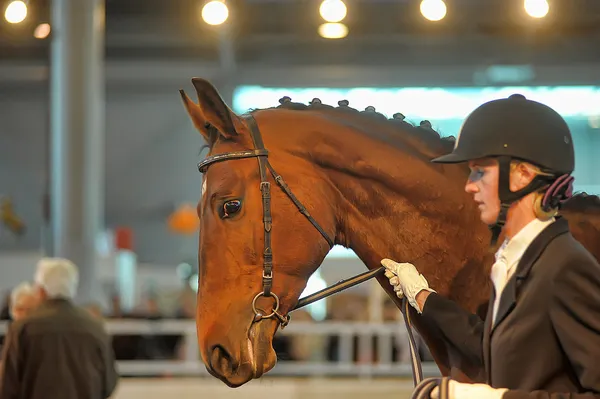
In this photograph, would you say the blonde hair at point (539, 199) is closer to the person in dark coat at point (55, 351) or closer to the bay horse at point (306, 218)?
the bay horse at point (306, 218)

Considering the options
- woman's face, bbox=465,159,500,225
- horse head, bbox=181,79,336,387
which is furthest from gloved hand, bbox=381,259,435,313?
woman's face, bbox=465,159,500,225

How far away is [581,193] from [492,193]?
0.84 meters

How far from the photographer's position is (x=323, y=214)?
2.78 m

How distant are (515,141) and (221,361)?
102 centimetres

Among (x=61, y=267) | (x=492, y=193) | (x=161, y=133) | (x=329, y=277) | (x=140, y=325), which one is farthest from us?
(x=161, y=133)

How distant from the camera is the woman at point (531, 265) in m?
1.88

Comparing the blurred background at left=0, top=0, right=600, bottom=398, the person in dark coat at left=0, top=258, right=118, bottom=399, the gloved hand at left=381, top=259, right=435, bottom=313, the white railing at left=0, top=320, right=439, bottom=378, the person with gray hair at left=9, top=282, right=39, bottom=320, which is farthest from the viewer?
the blurred background at left=0, top=0, right=600, bottom=398

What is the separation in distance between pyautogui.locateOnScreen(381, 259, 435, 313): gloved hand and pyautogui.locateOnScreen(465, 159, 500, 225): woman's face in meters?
0.52

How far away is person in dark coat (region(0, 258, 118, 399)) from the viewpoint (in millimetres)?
5465

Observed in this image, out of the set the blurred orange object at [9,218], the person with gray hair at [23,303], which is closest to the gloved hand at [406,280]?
the person with gray hair at [23,303]

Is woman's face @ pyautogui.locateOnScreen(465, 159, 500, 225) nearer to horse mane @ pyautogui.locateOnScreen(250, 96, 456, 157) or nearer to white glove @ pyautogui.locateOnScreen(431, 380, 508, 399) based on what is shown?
white glove @ pyautogui.locateOnScreen(431, 380, 508, 399)

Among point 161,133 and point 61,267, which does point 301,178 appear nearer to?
point 61,267

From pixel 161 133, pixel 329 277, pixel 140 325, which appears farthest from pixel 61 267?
pixel 161 133

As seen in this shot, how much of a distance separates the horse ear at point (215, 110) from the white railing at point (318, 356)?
5.89 meters
